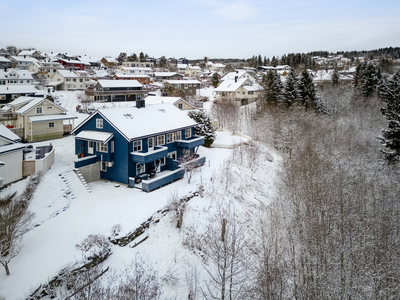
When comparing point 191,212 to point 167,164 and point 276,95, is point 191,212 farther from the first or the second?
point 276,95

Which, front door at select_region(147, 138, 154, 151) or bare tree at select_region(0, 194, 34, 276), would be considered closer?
bare tree at select_region(0, 194, 34, 276)

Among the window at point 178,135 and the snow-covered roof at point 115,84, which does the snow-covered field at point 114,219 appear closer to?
the window at point 178,135

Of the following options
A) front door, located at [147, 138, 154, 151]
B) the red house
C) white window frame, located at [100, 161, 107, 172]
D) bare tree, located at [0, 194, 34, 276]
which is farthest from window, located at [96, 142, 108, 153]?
the red house

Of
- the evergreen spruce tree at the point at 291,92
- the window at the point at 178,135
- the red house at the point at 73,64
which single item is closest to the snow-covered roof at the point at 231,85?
the evergreen spruce tree at the point at 291,92

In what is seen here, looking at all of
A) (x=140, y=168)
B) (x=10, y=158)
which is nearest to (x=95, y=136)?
(x=140, y=168)

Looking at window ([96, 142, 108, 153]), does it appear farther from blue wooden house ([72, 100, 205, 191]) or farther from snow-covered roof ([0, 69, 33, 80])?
snow-covered roof ([0, 69, 33, 80])
